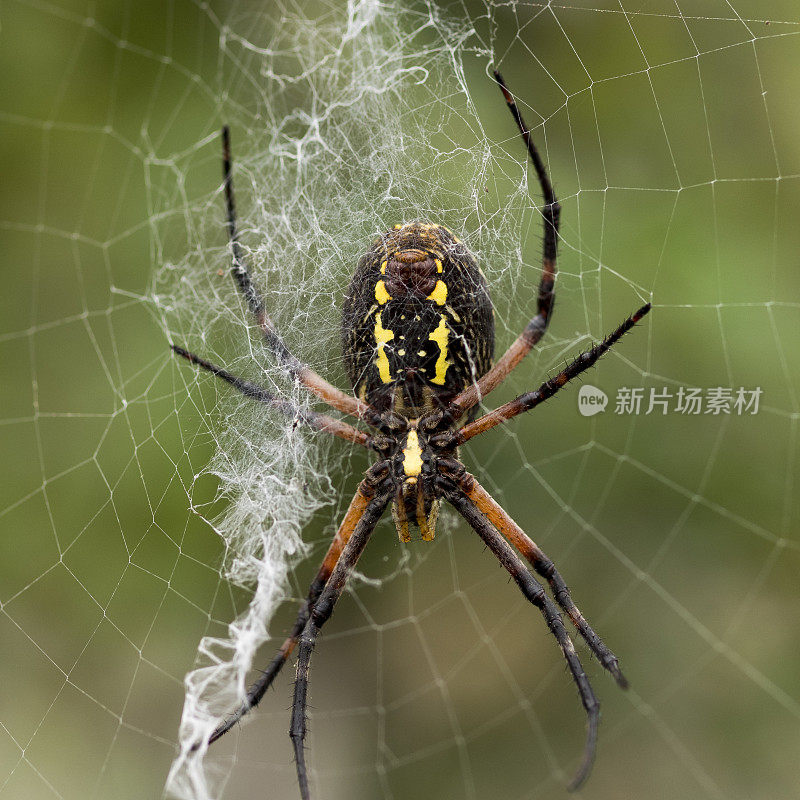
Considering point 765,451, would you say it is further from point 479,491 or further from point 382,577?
point 382,577

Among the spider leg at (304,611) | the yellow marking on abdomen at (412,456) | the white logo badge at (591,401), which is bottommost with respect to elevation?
the spider leg at (304,611)

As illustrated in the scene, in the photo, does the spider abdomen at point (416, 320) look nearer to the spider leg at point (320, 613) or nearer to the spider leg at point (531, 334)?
the spider leg at point (531, 334)

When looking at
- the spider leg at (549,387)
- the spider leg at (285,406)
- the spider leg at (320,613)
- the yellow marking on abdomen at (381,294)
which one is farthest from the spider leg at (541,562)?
the yellow marking on abdomen at (381,294)

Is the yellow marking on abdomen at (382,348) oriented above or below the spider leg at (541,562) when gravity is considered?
above

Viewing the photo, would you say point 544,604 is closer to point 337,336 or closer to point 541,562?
point 541,562

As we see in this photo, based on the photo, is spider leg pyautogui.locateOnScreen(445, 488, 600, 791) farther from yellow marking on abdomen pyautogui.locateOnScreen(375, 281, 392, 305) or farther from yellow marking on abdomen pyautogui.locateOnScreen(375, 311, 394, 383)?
yellow marking on abdomen pyautogui.locateOnScreen(375, 281, 392, 305)

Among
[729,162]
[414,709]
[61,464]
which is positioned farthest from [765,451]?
[61,464]
